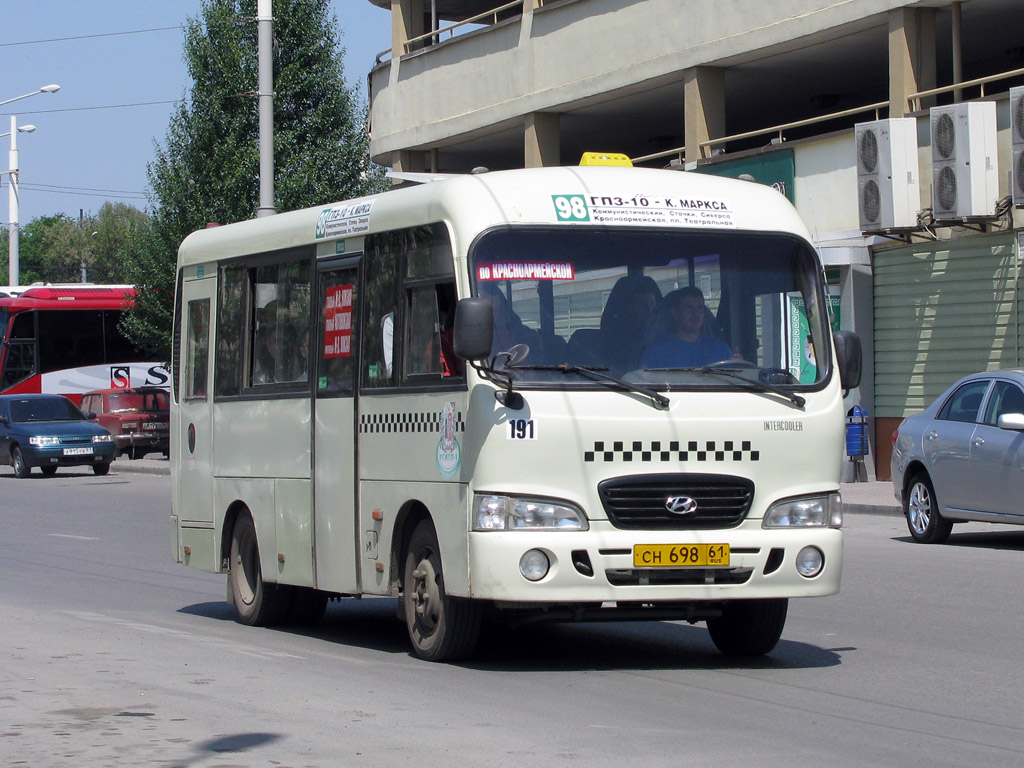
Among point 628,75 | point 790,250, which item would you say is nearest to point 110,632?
point 790,250

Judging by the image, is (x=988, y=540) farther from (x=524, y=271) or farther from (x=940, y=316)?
(x=524, y=271)

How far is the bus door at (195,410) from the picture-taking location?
1253 centimetres

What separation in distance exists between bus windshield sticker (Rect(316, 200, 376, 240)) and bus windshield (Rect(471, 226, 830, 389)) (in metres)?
1.56

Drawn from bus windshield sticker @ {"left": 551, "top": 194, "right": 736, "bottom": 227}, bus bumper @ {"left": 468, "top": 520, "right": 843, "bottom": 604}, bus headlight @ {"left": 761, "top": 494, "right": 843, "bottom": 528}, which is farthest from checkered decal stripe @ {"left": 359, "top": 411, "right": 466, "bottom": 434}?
bus headlight @ {"left": 761, "top": 494, "right": 843, "bottom": 528}

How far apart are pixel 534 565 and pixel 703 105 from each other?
21.3m

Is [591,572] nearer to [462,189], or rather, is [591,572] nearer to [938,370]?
[462,189]

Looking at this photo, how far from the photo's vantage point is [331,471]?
35.0 feet

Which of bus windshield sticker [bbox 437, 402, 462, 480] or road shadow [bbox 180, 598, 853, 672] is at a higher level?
bus windshield sticker [bbox 437, 402, 462, 480]

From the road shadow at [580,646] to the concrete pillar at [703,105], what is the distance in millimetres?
17784

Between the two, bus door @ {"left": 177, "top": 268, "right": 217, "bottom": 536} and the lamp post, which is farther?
the lamp post

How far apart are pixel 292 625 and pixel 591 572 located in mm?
3871

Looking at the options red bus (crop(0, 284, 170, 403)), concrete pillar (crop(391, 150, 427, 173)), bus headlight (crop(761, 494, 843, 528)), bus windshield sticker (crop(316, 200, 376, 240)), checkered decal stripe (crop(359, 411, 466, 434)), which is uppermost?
concrete pillar (crop(391, 150, 427, 173))

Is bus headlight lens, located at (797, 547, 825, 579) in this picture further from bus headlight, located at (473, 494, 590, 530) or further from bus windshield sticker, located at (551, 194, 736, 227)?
bus windshield sticker, located at (551, 194, 736, 227)

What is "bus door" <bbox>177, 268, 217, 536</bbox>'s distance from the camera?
12531mm
